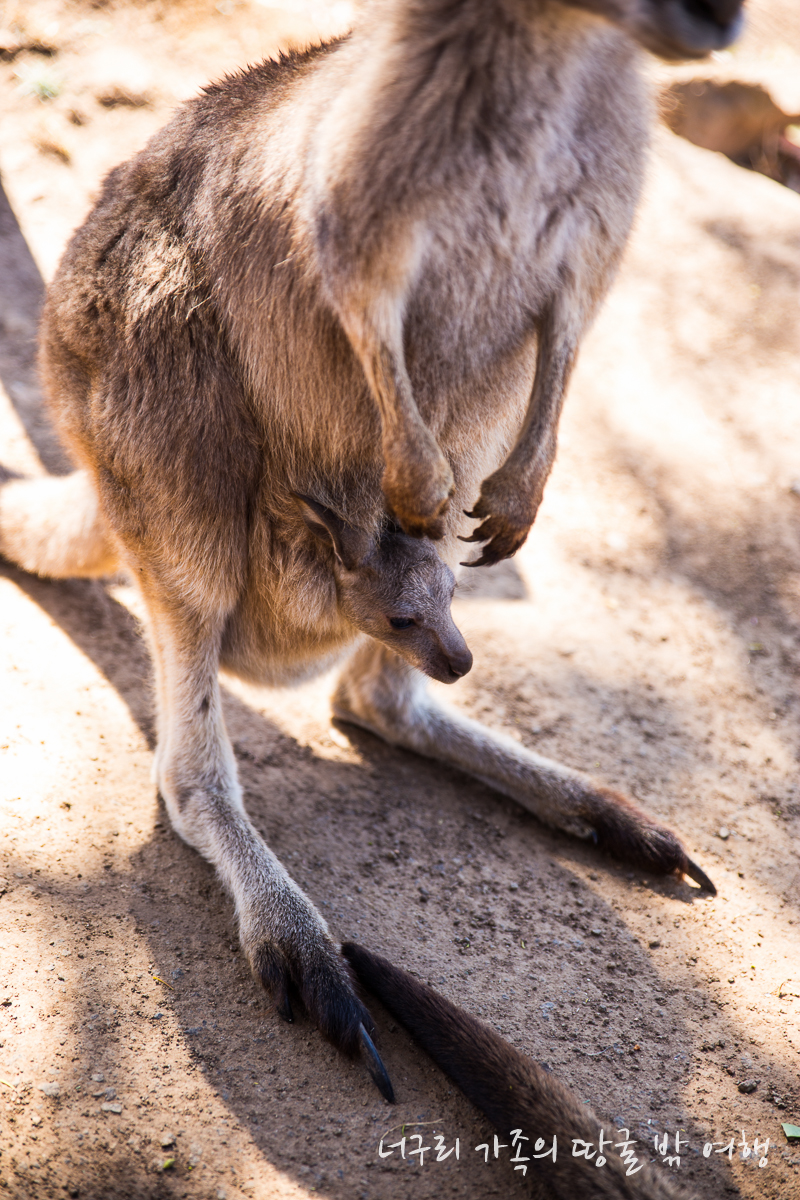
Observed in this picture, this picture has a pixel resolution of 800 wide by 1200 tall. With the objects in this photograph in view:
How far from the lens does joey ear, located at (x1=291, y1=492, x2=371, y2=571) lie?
227 centimetres

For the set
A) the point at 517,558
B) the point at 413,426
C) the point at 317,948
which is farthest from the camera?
the point at 517,558

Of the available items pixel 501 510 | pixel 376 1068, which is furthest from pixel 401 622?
pixel 376 1068

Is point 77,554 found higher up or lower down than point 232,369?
lower down

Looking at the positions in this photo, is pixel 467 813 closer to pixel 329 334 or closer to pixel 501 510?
pixel 501 510

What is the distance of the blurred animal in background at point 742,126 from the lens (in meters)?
5.99

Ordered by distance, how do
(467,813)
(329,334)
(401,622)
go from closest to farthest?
(329,334)
(401,622)
(467,813)

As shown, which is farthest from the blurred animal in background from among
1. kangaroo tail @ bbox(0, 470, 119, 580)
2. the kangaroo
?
kangaroo tail @ bbox(0, 470, 119, 580)

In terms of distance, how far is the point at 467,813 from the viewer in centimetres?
288

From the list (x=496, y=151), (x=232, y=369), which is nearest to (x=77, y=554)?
(x=232, y=369)

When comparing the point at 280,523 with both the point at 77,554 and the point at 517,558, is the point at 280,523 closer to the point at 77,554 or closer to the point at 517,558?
the point at 77,554

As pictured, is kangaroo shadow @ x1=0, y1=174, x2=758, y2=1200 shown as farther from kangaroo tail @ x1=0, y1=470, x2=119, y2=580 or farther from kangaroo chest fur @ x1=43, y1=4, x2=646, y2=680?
kangaroo chest fur @ x1=43, y1=4, x2=646, y2=680

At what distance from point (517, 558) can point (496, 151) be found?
2162mm

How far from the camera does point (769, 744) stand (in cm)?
326

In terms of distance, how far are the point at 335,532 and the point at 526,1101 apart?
1.28m
